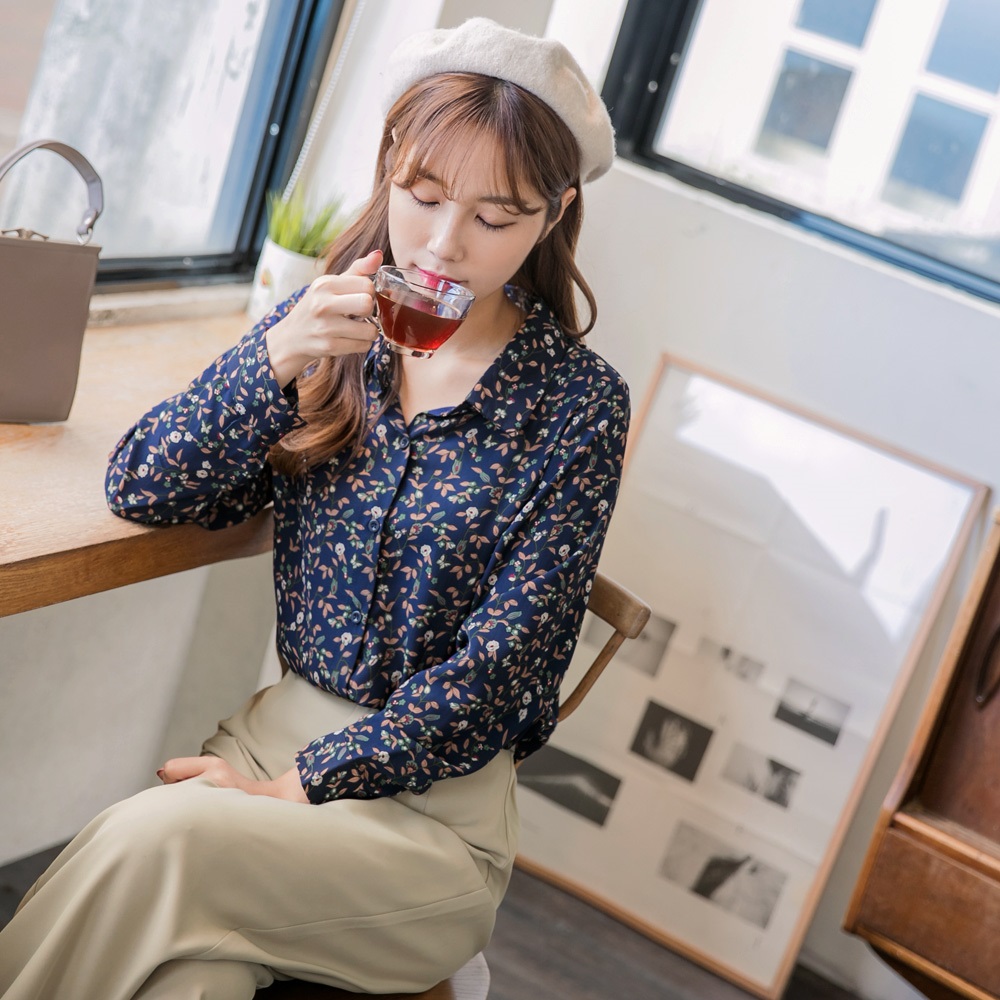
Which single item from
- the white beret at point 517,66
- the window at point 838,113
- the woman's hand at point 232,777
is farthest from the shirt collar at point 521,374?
the window at point 838,113

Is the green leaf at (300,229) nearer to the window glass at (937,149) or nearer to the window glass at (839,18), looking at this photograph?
the window glass at (839,18)

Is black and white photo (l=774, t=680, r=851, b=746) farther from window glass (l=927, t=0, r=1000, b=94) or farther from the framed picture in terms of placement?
window glass (l=927, t=0, r=1000, b=94)

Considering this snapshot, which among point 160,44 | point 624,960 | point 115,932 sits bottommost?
point 624,960

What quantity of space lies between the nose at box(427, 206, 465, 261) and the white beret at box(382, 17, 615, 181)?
178 mm

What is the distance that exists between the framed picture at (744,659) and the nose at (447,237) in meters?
1.23

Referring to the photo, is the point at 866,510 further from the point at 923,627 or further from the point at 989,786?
the point at 989,786

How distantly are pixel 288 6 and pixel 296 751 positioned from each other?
1.55m

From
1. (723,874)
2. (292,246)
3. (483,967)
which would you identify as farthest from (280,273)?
(723,874)

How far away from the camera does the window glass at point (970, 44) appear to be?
7.88 feet

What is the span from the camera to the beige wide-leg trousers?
1.16m

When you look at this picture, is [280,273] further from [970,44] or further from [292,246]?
[970,44]

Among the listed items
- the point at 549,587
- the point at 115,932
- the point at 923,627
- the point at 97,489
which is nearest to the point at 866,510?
the point at 923,627

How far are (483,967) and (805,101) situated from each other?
1.90 meters

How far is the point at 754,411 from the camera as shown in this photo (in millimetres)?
2516
